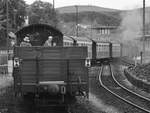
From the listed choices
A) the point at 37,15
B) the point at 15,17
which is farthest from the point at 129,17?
the point at 37,15

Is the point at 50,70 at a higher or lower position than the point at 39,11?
lower

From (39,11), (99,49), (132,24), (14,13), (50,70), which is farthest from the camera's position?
(39,11)

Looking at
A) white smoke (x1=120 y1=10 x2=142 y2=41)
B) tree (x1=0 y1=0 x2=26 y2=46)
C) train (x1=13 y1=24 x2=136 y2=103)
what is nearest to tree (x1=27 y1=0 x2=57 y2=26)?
tree (x1=0 y1=0 x2=26 y2=46)

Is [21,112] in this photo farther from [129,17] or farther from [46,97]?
[129,17]

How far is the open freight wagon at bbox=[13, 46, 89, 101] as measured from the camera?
10.3 metres

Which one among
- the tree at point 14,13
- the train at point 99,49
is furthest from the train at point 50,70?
the tree at point 14,13

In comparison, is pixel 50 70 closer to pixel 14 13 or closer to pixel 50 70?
pixel 50 70

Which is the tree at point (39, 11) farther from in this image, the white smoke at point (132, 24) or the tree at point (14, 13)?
the white smoke at point (132, 24)

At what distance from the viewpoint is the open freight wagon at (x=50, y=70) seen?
404 inches

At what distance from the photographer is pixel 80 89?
1042cm

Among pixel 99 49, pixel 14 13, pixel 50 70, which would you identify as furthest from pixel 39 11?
pixel 50 70

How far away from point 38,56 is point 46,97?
4.72 feet

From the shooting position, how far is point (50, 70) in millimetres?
10352

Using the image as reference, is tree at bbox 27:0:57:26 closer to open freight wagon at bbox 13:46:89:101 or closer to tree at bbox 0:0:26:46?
tree at bbox 0:0:26:46
